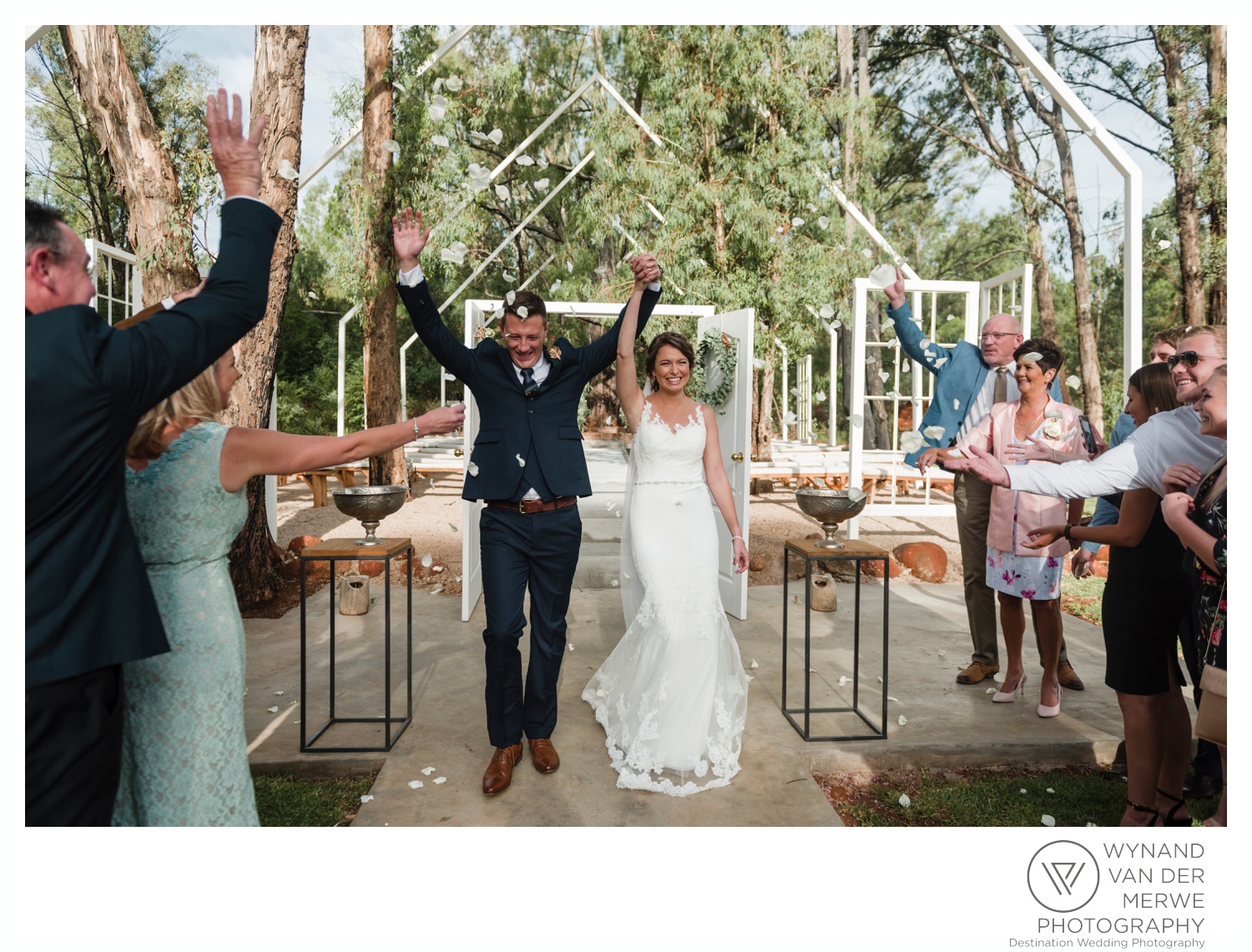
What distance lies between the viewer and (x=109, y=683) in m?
1.64

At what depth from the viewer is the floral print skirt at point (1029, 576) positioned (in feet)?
12.9

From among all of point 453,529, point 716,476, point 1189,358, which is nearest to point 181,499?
point 716,476

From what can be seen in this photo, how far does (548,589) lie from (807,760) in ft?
4.66

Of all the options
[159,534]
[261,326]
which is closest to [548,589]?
[159,534]

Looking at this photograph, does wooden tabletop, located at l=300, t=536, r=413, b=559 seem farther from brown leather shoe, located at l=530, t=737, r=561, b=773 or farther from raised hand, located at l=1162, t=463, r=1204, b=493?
raised hand, located at l=1162, t=463, r=1204, b=493

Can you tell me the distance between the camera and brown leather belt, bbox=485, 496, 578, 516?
3.22m

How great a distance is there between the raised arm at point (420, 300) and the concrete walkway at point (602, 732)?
1687 millimetres

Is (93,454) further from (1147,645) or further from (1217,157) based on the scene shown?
(1217,157)

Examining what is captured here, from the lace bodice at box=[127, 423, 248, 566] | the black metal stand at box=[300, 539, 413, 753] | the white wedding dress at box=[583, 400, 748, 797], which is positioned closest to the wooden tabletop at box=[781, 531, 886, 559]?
the white wedding dress at box=[583, 400, 748, 797]

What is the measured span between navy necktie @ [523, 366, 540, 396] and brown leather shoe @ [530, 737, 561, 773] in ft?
4.83

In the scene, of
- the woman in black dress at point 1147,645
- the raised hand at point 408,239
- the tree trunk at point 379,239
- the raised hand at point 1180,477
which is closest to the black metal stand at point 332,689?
the raised hand at point 408,239

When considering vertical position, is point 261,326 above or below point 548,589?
above

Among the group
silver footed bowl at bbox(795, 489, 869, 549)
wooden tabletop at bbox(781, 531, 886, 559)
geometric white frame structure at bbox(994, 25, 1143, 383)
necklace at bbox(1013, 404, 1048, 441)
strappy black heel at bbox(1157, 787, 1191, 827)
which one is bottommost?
strappy black heel at bbox(1157, 787, 1191, 827)

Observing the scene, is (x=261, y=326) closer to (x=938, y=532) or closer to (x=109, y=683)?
(x=109, y=683)
